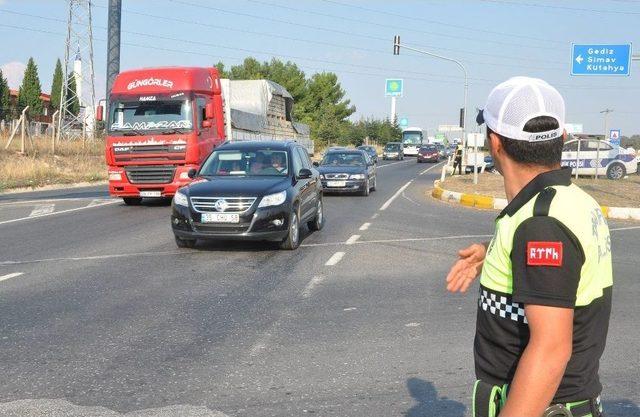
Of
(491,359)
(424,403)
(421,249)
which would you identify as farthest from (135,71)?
(491,359)

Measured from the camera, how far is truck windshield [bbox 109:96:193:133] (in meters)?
17.5

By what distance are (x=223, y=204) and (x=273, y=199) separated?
0.75 metres

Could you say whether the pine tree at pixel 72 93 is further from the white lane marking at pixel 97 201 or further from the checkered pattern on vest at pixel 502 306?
the checkered pattern on vest at pixel 502 306

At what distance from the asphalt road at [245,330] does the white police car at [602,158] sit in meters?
18.8

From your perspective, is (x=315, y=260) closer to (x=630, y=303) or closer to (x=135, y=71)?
(x=630, y=303)

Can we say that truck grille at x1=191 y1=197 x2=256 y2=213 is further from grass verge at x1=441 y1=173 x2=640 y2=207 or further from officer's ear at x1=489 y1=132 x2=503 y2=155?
grass verge at x1=441 y1=173 x2=640 y2=207

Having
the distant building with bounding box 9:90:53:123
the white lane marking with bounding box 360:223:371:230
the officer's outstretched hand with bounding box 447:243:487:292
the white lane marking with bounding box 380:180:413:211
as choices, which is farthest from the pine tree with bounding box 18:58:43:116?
the officer's outstretched hand with bounding box 447:243:487:292

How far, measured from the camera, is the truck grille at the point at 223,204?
1045 centimetres

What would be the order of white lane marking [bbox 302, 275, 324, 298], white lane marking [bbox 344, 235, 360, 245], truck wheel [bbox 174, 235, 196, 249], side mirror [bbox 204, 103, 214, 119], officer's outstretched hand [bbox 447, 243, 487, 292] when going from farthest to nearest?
1. side mirror [bbox 204, 103, 214, 119]
2. white lane marking [bbox 344, 235, 360, 245]
3. truck wheel [bbox 174, 235, 196, 249]
4. white lane marking [bbox 302, 275, 324, 298]
5. officer's outstretched hand [bbox 447, 243, 487, 292]

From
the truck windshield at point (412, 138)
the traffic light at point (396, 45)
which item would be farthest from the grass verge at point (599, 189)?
the truck windshield at point (412, 138)

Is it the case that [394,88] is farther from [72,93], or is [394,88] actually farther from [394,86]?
[72,93]

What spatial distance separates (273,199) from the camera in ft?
35.2

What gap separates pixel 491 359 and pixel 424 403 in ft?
8.16

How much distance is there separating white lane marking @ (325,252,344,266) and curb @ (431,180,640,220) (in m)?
6.24
